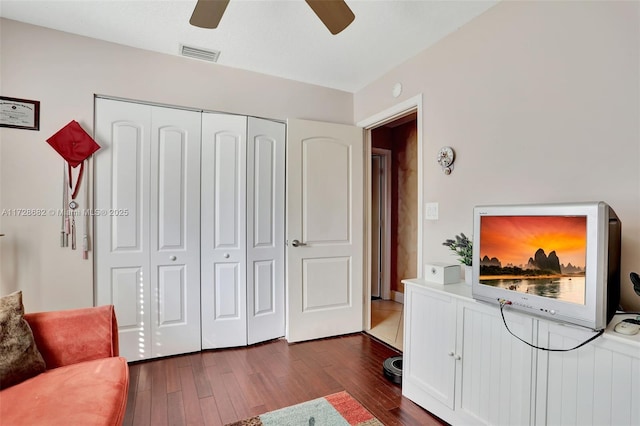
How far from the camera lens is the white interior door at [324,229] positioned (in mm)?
3018

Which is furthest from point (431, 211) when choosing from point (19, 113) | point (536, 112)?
point (19, 113)

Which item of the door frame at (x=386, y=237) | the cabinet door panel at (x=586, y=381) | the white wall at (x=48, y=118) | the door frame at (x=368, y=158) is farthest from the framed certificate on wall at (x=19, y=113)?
the door frame at (x=386, y=237)

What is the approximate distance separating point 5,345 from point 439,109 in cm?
288

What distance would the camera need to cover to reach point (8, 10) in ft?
6.93

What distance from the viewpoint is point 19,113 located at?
2.22 meters

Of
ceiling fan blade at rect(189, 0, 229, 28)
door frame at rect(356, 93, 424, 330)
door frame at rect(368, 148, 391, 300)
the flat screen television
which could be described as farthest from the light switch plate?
door frame at rect(368, 148, 391, 300)

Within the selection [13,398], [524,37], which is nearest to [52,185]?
[13,398]

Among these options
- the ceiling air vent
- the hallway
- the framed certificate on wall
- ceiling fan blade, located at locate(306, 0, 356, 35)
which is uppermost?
the ceiling air vent

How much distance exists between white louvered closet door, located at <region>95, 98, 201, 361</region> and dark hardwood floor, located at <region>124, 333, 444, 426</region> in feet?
0.88

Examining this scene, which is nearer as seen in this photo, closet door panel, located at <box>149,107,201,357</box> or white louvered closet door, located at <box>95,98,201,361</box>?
white louvered closet door, located at <box>95,98,201,361</box>

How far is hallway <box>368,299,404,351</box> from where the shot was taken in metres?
3.10

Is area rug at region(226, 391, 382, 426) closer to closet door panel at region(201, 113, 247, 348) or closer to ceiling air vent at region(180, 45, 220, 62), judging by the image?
closet door panel at region(201, 113, 247, 348)

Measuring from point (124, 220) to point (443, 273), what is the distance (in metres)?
2.44

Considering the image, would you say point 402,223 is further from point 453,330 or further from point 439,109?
point 453,330
